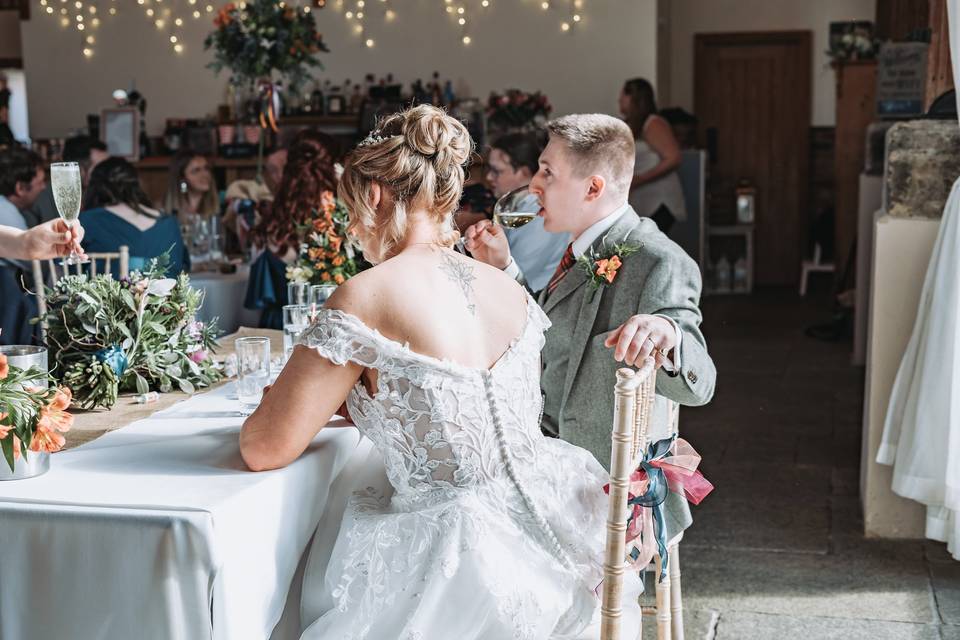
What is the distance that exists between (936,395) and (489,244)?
1534 millimetres

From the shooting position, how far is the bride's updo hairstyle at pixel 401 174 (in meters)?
1.89

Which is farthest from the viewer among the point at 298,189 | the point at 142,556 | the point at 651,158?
the point at 651,158

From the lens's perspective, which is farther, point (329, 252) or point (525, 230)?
point (525, 230)

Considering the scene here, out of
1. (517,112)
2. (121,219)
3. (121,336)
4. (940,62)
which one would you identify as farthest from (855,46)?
(121,336)

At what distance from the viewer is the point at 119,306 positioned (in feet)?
8.41

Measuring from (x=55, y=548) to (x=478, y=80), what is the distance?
300 inches

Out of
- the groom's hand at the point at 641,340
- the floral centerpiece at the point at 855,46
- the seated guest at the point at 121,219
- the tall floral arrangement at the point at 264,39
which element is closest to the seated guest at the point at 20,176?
the seated guest at the point at 121,219

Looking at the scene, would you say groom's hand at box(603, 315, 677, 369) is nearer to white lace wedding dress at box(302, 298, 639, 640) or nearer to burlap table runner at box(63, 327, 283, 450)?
white lace wedding dress at box(302, 298, 639, 640)

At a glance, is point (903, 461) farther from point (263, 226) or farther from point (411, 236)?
point (263, 226)

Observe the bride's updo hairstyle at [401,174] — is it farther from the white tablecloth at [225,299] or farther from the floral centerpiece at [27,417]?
the white tablecloth at [225,299]

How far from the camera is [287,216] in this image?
4621 millimetres

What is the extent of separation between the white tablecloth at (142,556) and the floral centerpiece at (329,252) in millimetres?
1638

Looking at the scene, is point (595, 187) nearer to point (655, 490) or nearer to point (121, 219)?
point (655, 490)

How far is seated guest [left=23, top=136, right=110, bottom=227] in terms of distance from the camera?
5848 mm
